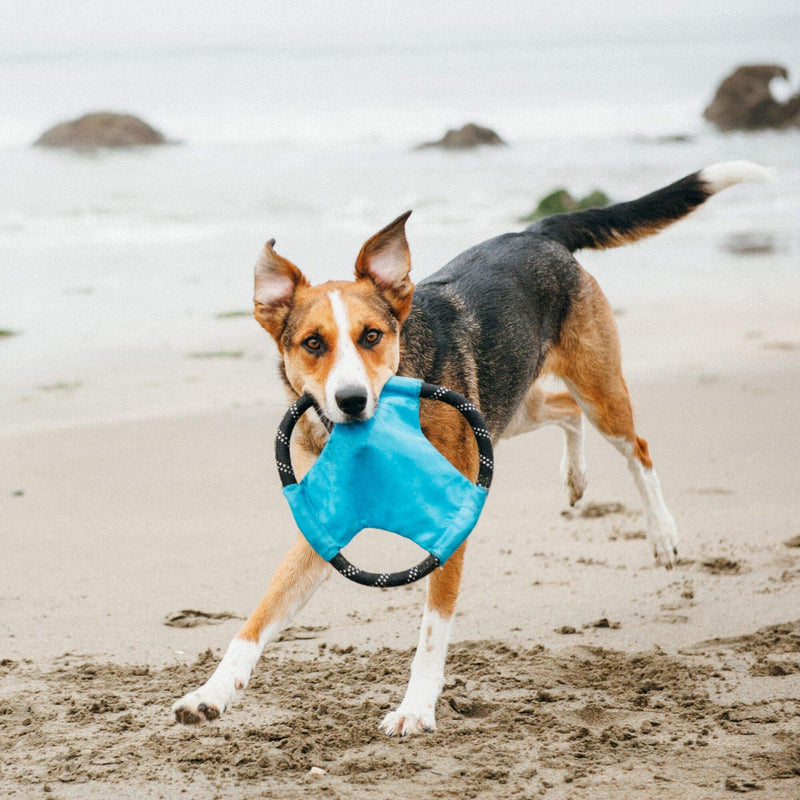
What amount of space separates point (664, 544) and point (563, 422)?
1124mm

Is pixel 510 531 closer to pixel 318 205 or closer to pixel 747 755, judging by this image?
pixel 747 755

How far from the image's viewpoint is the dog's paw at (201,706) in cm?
336

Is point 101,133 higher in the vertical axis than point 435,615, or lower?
Result: higher

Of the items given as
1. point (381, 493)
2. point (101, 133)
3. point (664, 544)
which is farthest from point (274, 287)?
point (101, 133)

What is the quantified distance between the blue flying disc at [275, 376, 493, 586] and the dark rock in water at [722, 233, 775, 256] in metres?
12.1

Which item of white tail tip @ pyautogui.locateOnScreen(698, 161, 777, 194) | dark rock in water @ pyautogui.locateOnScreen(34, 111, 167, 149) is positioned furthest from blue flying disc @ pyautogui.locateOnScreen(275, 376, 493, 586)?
dark rock in water @ pyautogui.locateOnScreen(34, 111, 167, 149)

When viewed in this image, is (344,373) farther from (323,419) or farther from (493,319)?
(493,319)

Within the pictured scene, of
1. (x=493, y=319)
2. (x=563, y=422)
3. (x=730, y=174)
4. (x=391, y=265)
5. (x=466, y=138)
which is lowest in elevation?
(x=563, y=422)

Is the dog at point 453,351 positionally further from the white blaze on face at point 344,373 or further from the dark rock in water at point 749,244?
the dark rock in water at point 749,244

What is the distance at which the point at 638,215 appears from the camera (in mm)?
6094

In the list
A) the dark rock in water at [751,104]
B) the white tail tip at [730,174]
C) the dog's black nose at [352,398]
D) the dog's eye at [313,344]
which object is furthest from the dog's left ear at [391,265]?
the dark rock in water at [751,104]

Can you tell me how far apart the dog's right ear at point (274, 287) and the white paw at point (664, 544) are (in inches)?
91.3

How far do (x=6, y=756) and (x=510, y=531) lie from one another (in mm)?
3083

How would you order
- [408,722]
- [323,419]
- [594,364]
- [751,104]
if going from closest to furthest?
[408,722] < [323,419] < [594,364] < [751,104]
